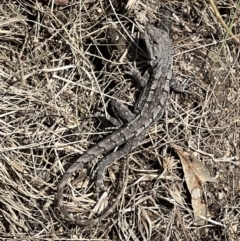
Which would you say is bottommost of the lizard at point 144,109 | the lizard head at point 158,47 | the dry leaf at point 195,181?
the dry leaf at point 195,181

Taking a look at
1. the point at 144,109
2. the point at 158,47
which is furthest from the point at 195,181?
the point at 158,47

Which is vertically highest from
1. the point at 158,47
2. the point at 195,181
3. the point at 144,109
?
the point at 158,47

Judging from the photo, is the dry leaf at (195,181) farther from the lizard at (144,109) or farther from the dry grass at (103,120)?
the lizard at (144,109)

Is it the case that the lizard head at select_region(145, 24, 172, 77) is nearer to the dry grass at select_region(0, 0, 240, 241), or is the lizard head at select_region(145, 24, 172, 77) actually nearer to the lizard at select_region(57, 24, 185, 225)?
the lizard at select_region(57, 24, 185, 225)

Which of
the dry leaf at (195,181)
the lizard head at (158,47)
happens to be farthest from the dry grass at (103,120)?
the lizard head at (158,47)

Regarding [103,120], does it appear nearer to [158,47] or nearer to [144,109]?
[144,109]

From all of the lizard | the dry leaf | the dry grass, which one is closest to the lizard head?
the lizard

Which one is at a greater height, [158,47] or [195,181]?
[158,47]

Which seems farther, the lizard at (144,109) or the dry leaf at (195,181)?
the dry leaf at (195,181)
